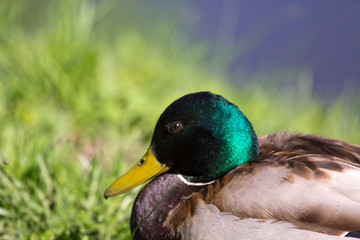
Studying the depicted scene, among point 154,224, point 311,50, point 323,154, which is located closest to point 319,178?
point 323,154

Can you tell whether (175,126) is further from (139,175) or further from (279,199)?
(279,199)

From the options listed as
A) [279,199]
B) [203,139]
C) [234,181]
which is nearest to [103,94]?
[203,139]

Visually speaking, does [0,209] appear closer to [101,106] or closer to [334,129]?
[101,106]

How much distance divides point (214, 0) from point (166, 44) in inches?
96.0

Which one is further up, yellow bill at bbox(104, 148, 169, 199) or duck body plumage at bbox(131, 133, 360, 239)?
yellow bill at bbox(104, 148, 169, 199)

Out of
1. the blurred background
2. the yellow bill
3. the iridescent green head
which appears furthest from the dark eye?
the blurred background

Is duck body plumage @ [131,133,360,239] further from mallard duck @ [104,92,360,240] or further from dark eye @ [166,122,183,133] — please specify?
dark eye @ [166,122,183,133]

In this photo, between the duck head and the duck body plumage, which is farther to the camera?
the duck head

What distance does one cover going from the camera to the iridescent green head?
2.03m

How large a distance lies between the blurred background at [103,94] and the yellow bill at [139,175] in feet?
1.07

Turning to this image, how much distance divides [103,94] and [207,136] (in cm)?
170

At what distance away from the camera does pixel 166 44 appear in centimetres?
435

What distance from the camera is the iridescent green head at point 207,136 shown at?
2.03m

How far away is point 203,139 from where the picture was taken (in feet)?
6.70
